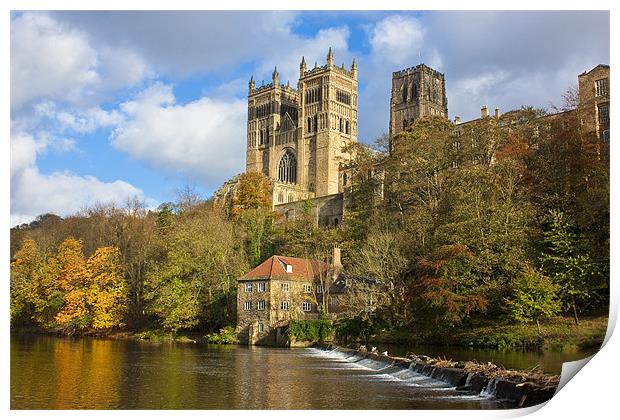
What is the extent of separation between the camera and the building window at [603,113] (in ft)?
129

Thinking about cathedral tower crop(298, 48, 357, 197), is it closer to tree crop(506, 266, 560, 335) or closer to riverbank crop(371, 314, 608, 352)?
riverbank crop(371, 314, 608, 352)

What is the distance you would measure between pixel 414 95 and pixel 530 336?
6368 centimetres

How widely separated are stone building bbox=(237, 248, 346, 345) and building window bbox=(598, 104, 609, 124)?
17.0m

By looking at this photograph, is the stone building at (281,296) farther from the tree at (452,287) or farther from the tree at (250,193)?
the tree at (250,193)

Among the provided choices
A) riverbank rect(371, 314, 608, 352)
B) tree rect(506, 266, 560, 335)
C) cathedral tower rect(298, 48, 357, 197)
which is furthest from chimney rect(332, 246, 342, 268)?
cathedral tower rect(298, 48, 357, 197)

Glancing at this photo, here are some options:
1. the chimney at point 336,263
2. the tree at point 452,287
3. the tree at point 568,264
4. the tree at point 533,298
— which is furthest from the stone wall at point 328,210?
the tree at point 533,298

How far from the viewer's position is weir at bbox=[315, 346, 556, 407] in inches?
619

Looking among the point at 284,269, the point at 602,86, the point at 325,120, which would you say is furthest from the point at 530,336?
the point at 325,120

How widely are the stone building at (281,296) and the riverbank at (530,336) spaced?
8971 millimetres

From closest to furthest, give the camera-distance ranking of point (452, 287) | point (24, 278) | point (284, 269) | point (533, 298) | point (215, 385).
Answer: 1. point (215, 385)
2. point (533, 298)
3. point (452, 287)
4. point (284, 269)
5. point (24, 278)

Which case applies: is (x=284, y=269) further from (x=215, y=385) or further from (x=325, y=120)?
(x=325, y=120)

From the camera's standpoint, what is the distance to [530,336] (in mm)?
30000

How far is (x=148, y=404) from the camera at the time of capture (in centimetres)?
1551
